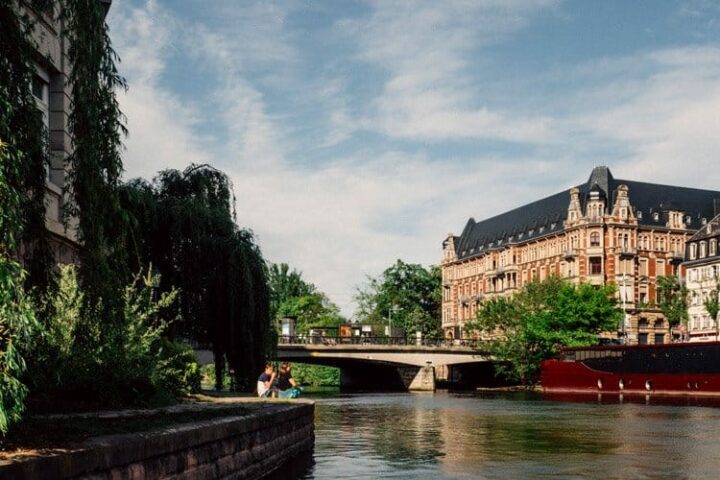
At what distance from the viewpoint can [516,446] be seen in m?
27.5

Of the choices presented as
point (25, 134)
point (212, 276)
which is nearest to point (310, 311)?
point (212, 276)

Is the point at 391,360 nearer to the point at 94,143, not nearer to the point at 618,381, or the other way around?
the point at 618,381

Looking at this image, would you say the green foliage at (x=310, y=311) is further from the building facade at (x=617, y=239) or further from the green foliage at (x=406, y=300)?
the building facade at (x=617, y=239)

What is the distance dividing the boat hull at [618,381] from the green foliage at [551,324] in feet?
13.5

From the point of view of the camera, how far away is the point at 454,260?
142625 mm

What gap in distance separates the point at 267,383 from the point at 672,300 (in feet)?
270

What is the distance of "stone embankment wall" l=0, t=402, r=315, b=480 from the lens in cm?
992

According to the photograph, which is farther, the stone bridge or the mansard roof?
the mansard roof

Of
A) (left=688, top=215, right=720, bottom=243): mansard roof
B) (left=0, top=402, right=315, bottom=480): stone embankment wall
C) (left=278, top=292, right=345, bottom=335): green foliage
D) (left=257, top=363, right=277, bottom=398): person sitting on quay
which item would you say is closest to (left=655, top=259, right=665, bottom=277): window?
(left=688, top=215, right=720, bottom=243): mansard roof

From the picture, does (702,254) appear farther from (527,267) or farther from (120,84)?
(120,84)

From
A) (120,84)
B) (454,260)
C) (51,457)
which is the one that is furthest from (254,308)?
(454,260)

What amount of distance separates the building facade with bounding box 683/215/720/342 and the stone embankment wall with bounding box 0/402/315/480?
82.1 m

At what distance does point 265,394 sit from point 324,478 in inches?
487

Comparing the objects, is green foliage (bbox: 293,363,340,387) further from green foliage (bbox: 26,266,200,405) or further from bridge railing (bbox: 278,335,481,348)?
green foliage (bbox: 26,266,200,405)
